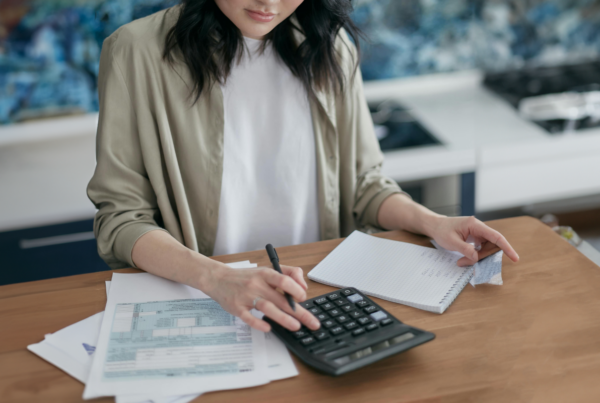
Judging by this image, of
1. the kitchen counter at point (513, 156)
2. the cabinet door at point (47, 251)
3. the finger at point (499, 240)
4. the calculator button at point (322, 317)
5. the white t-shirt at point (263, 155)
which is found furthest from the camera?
the kitchen counter at point (513, 156)

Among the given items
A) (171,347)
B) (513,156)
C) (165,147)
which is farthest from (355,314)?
(513,156)

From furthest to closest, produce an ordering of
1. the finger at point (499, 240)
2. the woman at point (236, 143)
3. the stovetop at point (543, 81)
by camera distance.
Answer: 1. the stovetop at point (543, 81)
2. the woman at point (236, 143)
3. the finger at point (499, 240)

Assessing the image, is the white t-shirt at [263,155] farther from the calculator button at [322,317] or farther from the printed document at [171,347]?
the calculator button at [322,317]

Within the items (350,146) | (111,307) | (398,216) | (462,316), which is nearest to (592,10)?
(350,146)

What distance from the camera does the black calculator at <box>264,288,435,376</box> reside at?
68 centimetres

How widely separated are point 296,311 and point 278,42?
68 centimetres

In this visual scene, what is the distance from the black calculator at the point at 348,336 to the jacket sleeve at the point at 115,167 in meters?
0.40

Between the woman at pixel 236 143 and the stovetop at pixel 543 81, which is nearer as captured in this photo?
the woman at pixel 236 143

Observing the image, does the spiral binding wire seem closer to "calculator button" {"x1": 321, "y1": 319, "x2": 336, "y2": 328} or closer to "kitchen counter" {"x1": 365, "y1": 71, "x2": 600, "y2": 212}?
"calculator button" {"x1": 321, "y1": 319, "x2": 336, "y2": 328}

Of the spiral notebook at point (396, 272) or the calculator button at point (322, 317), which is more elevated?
the calculator button at point (322, 317)

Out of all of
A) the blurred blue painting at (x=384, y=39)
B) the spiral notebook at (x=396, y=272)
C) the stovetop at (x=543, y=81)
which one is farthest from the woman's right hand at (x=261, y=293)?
the stovetop at (x=543, y=81)

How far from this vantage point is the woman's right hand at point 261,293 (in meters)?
0.73

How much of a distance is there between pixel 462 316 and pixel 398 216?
0.33 m

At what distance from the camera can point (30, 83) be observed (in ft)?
6.89
